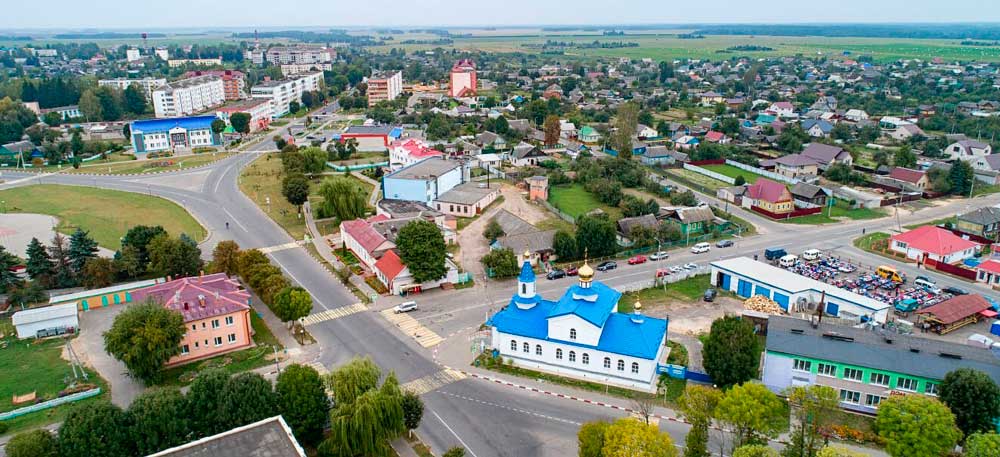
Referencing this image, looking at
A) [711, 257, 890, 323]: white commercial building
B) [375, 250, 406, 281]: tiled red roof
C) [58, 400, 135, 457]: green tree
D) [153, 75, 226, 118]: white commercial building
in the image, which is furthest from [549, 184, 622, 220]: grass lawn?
[153, 75, 226, 118]: white commercial building

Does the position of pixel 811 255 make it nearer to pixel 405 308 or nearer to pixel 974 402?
pixel 974 402

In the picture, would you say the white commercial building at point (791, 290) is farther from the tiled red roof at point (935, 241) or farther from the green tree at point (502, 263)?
the green tree at point (502, 263)

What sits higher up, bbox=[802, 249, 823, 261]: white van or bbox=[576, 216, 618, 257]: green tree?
bbox=[576, 216, 618, 257]: green tree

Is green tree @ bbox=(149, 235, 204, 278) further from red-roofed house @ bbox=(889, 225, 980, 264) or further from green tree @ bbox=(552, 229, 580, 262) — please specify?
red-roofed house @ bbox=(889, 225, 980, 264)

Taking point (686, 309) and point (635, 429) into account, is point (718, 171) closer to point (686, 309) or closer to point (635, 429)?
point (686, 309)

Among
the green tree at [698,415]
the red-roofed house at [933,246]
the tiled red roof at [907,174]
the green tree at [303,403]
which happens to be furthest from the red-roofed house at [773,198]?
the green tree at [303,403]

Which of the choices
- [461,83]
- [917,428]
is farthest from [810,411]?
[461,83]

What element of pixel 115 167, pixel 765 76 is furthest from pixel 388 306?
pixel 765 76
